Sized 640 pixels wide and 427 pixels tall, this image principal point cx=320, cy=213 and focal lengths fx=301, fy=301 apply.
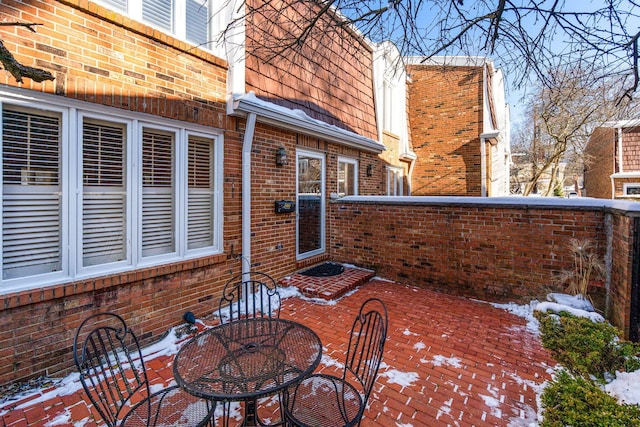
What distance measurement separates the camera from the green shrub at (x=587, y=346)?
108 inches

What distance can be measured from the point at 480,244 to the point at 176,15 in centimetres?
553

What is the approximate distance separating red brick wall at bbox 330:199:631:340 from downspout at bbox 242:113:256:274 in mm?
2508

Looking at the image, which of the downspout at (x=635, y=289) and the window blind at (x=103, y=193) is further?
the downspout at (x=635, y=289)

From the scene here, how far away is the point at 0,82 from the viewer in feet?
7.86

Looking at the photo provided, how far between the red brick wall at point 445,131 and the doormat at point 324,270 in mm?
5836

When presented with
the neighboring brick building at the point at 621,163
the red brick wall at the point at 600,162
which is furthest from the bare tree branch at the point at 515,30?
the red brick wall at the point at 600,162

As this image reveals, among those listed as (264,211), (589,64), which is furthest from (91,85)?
(589,64)

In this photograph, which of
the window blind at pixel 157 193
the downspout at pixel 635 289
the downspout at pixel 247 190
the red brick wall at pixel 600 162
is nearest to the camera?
the downspout at pixel 635 289

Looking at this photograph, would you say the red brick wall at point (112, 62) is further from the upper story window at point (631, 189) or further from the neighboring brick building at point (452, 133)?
the upper story window at point (631, 189)

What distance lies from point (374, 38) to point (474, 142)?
25.5 feet

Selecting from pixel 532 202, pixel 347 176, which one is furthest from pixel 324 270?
pixel 532 202

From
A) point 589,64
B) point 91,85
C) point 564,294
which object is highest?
point 589,64

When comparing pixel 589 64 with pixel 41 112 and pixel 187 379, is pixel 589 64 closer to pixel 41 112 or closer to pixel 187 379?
pixel 187 379

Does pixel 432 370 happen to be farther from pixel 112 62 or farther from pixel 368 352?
pixel 112 62
